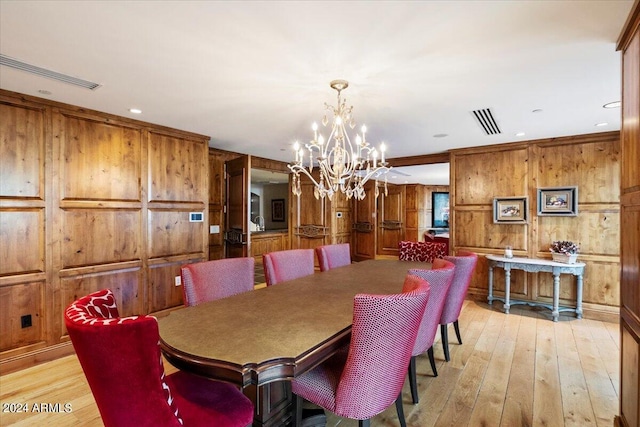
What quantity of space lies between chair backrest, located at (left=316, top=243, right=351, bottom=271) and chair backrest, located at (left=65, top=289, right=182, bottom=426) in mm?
2301

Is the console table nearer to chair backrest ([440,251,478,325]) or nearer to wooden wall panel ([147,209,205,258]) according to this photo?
chair backrest ([440,251,478,325])

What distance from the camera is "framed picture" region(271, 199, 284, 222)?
981 cm

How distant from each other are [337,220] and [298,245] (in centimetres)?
107

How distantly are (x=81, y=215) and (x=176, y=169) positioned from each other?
44.3 inches

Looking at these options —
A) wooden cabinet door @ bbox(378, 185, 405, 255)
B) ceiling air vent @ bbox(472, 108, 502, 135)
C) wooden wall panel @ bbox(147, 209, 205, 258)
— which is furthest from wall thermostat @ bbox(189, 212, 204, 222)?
wooden cabinet door @ bbox(378, 185, 405, 255)

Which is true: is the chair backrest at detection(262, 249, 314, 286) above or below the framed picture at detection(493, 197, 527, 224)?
below

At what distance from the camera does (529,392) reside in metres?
2.33

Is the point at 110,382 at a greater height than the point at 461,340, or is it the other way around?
the point at 110,382

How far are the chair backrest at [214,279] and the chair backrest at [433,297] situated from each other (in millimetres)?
1291

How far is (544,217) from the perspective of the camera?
4336 millimetres

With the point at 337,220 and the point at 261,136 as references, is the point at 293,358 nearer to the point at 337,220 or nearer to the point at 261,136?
the point at 261,136

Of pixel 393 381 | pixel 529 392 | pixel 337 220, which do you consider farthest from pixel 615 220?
pixel 337 220

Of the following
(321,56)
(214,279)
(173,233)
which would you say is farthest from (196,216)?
(321,56)

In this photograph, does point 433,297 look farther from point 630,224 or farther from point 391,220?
point 391,220
